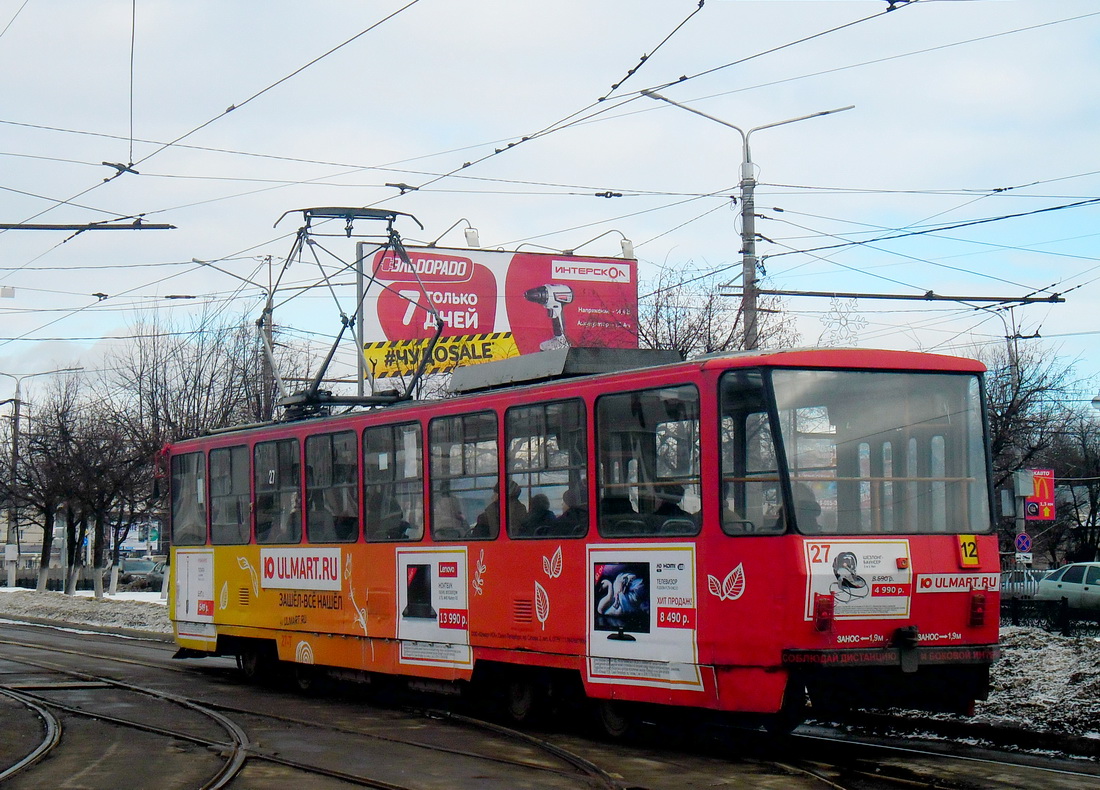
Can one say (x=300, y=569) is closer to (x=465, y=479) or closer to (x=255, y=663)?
(x=255, y=663)

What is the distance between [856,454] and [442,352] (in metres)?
24.1

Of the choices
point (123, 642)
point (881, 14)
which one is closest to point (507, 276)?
point (123, 642)

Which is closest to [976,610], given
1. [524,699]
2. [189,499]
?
[524,699]

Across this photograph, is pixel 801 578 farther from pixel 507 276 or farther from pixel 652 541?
pixel 507 276

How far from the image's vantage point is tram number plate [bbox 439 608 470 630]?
479 inches

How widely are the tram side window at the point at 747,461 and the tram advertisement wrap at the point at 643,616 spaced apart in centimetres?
48

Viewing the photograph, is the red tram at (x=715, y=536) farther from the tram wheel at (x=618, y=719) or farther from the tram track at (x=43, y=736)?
the tram track at (x=43, y=736)

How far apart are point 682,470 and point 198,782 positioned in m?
3.96

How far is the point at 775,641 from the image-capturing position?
9227 millimetres

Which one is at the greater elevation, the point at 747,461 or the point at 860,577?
the point at 747,461

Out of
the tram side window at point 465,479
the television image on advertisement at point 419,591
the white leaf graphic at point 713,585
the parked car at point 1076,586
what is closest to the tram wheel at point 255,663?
the television image on advertisement at point 419,591

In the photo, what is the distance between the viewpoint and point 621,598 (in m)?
10.4

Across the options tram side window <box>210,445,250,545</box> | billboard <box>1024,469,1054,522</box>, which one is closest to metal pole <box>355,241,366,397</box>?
tram side window <box>210,445,250,545</box>

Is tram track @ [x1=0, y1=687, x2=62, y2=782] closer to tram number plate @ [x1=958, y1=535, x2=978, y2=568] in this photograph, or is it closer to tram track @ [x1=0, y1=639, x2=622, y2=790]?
tram track @ [x1=0, y1=639, x2=622, y2=790]
